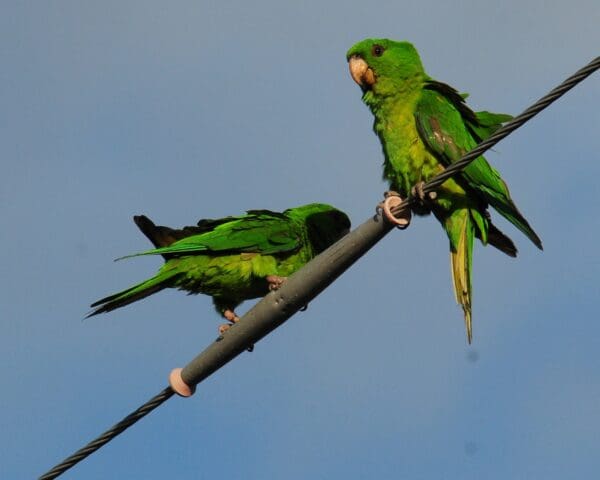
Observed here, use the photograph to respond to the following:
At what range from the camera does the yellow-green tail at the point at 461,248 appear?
6578mm

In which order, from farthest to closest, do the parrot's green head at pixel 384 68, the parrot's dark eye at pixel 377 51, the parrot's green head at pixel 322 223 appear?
the parrot's green head at pixel 322 223, the parrot's dark eye at pixel 377 51, the parrot's green head at pixel 384 68

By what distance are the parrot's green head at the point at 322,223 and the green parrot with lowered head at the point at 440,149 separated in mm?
1171

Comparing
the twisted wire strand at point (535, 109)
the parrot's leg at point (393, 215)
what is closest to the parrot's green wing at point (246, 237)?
the parrot's leg at point (393, 215)

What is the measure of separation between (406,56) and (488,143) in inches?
110

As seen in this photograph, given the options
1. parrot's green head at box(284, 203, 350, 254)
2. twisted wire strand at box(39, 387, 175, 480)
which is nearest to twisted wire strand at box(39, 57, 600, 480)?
twisted wire strand at box(39, 387, 175, 480)

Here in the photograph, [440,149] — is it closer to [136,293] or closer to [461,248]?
[461,248]

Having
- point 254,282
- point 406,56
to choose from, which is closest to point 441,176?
point 406,56

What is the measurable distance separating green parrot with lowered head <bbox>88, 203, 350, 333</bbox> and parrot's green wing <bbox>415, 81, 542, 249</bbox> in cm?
152

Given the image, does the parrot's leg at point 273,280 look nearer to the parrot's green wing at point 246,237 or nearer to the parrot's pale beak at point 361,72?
the parrot's green wing at point 246,237

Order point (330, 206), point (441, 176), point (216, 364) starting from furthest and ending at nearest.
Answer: point (330, 206), point (216, 364), point (441, 176)

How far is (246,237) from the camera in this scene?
7609 mm

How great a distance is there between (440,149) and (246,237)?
1.71 m

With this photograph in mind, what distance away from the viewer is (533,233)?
20.0 ft

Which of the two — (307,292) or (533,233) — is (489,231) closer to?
(533,233)
